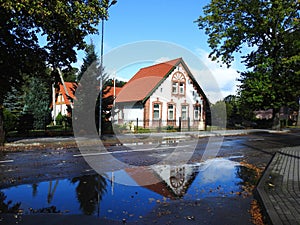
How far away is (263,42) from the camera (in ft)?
94.9

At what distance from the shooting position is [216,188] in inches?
264

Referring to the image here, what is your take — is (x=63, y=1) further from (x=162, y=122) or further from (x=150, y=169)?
(x=162, y=122)

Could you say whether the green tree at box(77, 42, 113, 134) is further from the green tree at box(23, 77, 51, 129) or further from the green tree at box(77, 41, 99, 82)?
the green tree at box(23, 77, 51, 129)

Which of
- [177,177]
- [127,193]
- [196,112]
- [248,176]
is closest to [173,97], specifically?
[196,112]

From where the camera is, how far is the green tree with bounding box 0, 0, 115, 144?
11.2 m

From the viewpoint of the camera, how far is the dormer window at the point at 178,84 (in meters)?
31.7

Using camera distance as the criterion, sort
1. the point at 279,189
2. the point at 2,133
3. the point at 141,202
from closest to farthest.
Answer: the point at 141,202
the point at 279,189
the point at 2,133

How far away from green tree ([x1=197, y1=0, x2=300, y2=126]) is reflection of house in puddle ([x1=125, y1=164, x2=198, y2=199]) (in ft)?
69.3

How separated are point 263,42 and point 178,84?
1054 cm

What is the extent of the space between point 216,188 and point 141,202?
88.3 inches

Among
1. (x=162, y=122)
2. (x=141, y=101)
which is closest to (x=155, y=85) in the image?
(x=141, y=101)

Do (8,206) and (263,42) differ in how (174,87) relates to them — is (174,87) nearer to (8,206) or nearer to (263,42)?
(263,42)

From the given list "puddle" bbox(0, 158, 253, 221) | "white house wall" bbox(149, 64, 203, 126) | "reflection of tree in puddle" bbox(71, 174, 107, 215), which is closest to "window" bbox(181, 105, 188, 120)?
"white house wall" bbox(149, 64, 203, 126)

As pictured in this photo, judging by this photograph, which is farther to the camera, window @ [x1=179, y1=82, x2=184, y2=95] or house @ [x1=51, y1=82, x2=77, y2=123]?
window @ [x1=179, y1=82, x2=184, y2=95]
